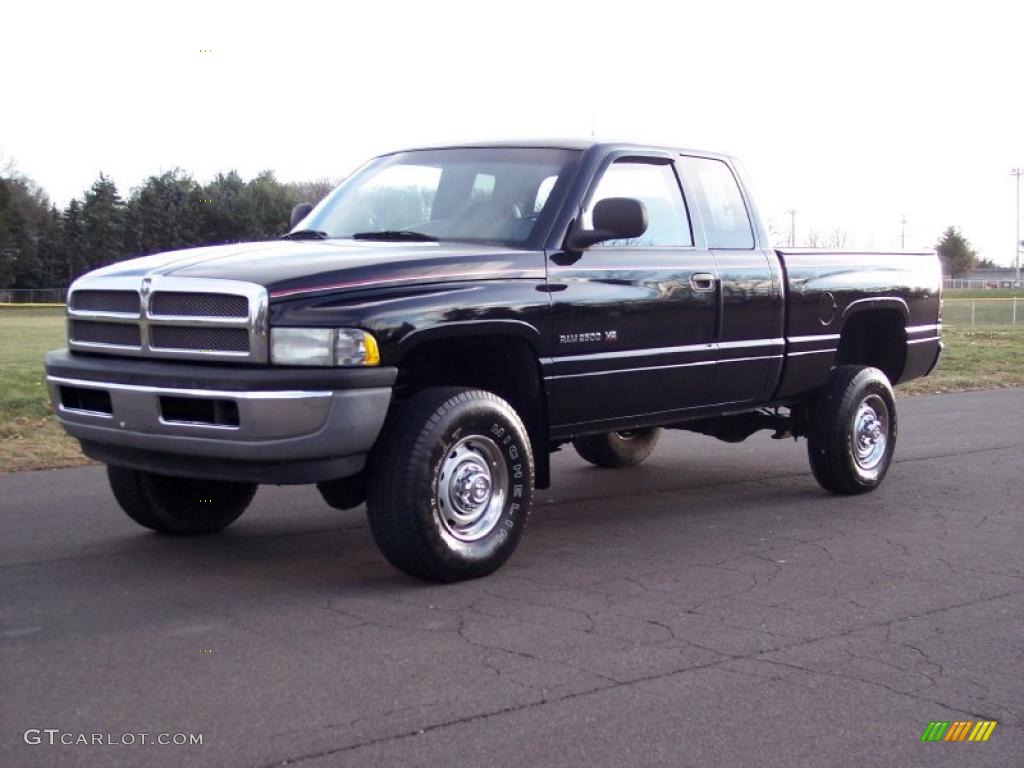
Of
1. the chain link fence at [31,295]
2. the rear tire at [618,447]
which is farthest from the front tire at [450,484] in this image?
the chain link fence at [31,295]

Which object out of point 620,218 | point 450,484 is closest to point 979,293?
point 620,218

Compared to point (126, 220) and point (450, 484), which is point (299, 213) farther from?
point (126, 220)

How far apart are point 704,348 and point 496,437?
1724mm

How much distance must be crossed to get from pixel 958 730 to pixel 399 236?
3752mm

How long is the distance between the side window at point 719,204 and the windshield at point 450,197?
106 cm

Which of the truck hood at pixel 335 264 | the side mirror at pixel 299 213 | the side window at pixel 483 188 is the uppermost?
the side window at pixel 483 188

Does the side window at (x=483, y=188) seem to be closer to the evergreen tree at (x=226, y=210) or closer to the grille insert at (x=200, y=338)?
the grille insert at (x=200, y=338)

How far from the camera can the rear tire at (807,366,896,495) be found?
8430 millimetres

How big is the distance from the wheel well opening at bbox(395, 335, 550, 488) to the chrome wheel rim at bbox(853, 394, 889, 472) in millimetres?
2766

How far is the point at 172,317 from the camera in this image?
5.75m

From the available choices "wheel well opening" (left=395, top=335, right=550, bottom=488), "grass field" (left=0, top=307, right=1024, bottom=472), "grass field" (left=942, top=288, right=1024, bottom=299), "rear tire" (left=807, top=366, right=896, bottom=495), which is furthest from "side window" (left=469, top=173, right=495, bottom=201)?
"grass field" (left=942, top=288, right=1024, bottom=299)

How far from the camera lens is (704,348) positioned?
7395mm

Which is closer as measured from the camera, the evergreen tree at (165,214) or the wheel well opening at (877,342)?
the wheel well opening at (877,342)

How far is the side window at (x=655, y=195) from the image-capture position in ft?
23.7
